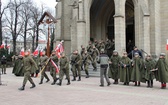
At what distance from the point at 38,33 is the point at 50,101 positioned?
40704mm

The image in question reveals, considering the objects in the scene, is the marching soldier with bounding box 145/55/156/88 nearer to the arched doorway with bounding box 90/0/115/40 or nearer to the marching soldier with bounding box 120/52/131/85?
the marching soldier with bounding box 120/52/131/85

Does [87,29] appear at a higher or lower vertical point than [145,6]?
lower

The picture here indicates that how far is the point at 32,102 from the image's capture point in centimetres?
697

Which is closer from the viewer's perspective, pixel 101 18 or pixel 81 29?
pixel 81 29

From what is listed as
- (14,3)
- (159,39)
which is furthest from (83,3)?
(14,3)

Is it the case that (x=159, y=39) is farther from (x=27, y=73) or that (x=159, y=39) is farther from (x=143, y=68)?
(x=27, y=73)

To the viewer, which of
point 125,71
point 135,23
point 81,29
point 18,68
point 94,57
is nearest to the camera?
point 125,71

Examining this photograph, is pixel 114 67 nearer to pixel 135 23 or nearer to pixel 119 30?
pixel 119 30

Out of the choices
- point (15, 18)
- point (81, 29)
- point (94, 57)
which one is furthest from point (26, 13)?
point (94, 57)

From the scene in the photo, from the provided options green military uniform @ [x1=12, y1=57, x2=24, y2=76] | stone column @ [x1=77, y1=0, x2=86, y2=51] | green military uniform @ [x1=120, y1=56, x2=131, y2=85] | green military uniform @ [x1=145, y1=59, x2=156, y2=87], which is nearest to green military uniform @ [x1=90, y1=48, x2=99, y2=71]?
stone column @ [x1=77, y1=0, x2=86, y2=51]

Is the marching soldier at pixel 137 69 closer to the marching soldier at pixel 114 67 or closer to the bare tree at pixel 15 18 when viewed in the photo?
the marching soldier at pixel 114 67

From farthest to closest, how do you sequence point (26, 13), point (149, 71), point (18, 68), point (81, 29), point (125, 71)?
point (26, 13) < point (81, 29) < point (18, 68) < point (125, 71) < point (149, 71)

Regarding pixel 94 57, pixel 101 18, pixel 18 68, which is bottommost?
pixel 18 68

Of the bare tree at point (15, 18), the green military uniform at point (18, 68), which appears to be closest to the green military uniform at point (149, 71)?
the green military uniform at point (18, 68)
